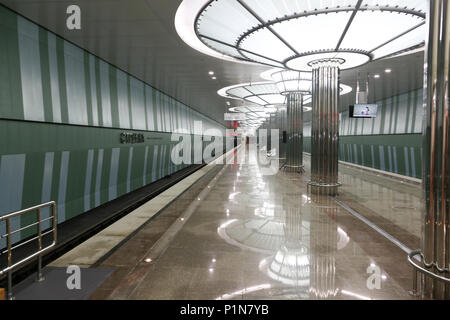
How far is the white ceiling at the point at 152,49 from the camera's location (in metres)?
5.94

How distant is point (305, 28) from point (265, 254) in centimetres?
498

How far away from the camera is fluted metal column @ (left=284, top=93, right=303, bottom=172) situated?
16.3 m

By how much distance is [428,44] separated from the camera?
295 cm

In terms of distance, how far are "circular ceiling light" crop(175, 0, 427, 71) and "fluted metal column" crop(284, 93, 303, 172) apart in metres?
7.62

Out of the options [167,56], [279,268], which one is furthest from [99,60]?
[279,268]

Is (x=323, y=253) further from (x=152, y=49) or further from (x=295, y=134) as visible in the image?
(x=295, y=134)

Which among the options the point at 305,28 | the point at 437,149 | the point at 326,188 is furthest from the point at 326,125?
the point at 437,149

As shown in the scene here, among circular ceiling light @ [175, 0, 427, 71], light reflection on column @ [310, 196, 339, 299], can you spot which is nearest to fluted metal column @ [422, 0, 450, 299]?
light reflection on column @ [310, 196, 339, 299]

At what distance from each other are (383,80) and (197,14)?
410 inches

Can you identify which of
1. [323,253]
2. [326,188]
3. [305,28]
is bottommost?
[323,253]

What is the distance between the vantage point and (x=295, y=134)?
16625 millimetres

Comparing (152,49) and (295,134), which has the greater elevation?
(152,49)

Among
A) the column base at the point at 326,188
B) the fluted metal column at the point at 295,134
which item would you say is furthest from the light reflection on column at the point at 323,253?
the fluted metal column at the point at 295,134
